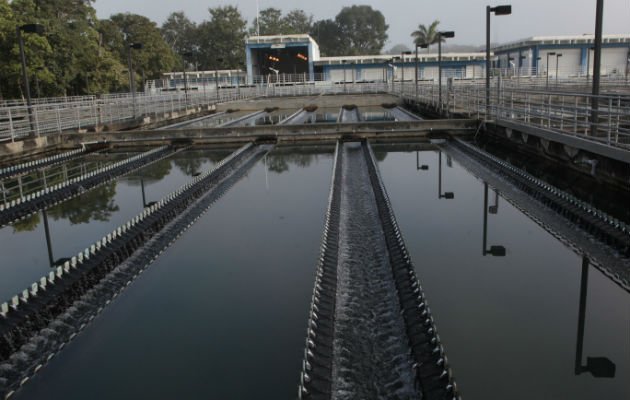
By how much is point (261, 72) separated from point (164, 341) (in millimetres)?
67680

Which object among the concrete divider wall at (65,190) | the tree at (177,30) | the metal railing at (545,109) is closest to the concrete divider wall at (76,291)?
the concrete divider wall at (65,190)

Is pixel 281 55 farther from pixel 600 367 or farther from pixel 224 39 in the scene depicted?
pixel 600 367

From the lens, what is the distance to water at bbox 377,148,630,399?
4172mm

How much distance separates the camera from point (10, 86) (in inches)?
1501

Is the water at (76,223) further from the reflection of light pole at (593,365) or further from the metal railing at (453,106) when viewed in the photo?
the metal railing at (453,106)

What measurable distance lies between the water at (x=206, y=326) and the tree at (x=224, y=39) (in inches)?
3029

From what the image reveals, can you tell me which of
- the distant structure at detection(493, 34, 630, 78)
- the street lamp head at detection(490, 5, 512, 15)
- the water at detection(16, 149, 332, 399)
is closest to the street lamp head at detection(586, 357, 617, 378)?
the water at detection(16, 149, 332, 399)

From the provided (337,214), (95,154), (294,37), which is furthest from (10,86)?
(337,214)

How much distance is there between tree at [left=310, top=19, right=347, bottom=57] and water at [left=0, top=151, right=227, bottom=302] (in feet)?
322

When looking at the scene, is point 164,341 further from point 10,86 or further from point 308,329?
point 10,86

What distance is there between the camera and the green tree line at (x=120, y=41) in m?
35.2

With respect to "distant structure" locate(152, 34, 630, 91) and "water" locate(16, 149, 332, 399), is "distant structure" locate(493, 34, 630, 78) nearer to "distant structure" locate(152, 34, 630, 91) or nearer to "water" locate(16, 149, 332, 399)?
"distant structure" locate(152, 34, 630, 91)

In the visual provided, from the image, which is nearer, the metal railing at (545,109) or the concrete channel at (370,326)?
the concrete channel at (370,326)

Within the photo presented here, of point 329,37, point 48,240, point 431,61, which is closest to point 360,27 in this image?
point 329,37
